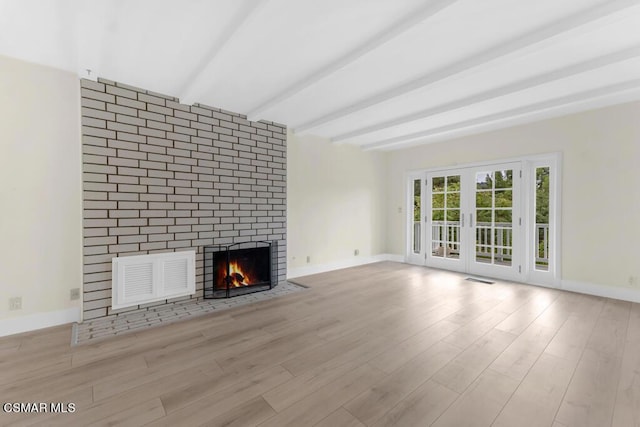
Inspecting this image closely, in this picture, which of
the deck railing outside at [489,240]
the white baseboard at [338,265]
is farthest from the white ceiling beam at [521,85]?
the white baseboard at [338,265]

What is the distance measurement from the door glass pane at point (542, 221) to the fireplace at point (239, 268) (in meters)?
4.45

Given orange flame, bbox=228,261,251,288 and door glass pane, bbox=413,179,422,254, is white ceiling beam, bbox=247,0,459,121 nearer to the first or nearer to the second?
orange flame, bbox=228,261,251,288

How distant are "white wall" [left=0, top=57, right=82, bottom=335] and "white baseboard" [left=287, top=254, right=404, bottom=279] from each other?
2.95 m

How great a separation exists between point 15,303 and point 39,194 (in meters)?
1.10

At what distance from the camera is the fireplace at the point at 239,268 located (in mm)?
3803

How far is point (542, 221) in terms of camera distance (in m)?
4.66

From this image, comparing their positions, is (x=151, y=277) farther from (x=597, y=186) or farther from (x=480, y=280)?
(x=597, y=186)

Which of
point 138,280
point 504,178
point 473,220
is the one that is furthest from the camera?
point 473,220

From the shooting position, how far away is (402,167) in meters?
6.36

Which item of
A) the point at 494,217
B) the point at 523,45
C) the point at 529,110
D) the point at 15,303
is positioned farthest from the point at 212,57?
the point at 494,217

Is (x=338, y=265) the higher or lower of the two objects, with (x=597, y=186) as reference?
lower

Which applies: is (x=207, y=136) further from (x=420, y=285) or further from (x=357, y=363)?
(x=420, y=285)

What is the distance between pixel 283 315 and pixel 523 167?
4544 millimetres

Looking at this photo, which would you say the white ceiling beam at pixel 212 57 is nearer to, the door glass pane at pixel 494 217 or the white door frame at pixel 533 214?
the white door frame at pixel 533 214
